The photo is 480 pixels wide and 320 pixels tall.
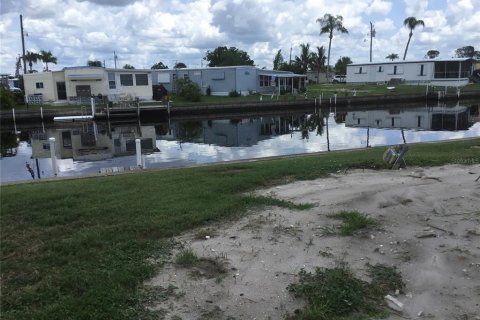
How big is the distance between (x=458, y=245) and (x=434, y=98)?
5459cm

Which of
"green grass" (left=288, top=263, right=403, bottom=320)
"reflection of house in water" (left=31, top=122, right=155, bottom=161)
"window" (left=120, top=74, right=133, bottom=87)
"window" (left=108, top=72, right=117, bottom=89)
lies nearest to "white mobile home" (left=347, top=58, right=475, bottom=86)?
"window" (left=120, top=74, right=133, bottom=87)

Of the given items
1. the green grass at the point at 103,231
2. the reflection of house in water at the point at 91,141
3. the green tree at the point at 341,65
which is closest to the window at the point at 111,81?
the reflection of house in water at the point at 91,141

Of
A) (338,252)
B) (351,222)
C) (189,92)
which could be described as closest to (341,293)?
(338,252)

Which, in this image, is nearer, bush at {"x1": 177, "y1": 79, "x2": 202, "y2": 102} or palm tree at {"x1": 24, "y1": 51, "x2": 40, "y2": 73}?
bush at {"x1": 177, "y1": 79, "x2": 202, "y2": 102}

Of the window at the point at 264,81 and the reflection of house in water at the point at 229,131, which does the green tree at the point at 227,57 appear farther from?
the reflection of house in water at the point at 229,131

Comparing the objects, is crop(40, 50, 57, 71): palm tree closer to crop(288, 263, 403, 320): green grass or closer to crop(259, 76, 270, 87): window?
crop(259, 76, 270, 87): window

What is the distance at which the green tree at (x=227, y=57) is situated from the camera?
82.0 meters

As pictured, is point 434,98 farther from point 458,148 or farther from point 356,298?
point 356,298

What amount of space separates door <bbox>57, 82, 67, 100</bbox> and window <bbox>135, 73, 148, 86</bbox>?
7173mm

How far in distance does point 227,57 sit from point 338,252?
7949 cm

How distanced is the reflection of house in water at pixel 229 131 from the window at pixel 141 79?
12827mm

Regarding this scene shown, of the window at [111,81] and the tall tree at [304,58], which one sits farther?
the tall tree at [304,58]

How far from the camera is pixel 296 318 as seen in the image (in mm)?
4320

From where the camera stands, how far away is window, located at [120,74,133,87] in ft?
162
